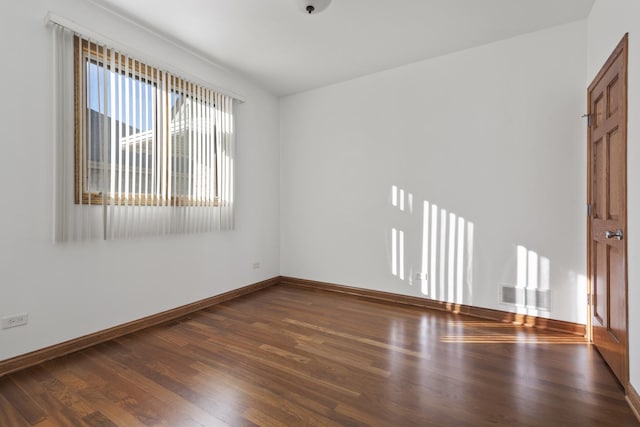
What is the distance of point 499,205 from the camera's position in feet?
10.2

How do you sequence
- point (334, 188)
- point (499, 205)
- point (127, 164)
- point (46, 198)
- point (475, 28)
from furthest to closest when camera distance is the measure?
point (334, 188) → point (499, 205) → point (475, 28) → point (127, 164) → point (46, 198)

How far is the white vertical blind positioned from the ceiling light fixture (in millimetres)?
1536

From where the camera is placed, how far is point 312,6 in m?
2.45

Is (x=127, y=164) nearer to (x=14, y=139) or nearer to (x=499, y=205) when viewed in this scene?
(x=14, y=139)

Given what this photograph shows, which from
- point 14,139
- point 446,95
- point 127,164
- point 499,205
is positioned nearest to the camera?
point 14,139

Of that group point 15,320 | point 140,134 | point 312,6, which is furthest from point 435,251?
point 15,320

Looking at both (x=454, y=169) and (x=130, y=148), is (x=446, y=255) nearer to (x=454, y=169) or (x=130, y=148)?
(x=454, y=169)

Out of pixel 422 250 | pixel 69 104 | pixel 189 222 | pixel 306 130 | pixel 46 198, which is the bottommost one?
pixel 422 250

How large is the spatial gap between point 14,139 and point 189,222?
153 centimetres

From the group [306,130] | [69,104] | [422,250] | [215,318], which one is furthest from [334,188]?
[69,104]

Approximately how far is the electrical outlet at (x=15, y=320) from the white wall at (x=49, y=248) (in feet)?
0.11

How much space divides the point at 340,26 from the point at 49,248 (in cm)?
315

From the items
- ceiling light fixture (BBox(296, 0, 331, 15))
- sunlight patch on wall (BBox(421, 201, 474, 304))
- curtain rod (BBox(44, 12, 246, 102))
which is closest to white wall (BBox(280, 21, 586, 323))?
sunlight patch on wall (BBox(421, 201, 474, 304))

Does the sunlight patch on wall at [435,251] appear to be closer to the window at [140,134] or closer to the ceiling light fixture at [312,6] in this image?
the ceiling light fixture at [312,6]
